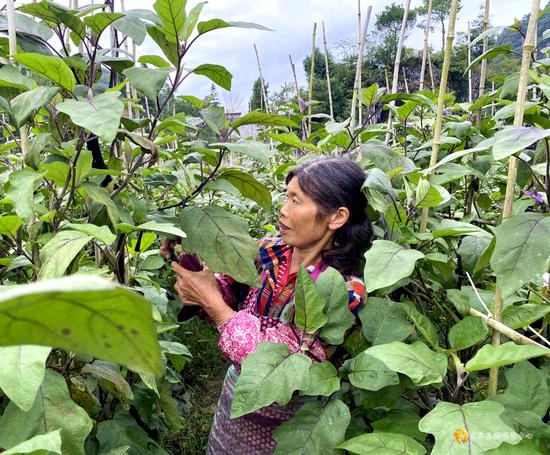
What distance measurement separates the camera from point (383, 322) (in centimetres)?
87

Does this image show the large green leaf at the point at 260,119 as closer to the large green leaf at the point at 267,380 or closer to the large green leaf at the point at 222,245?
the large green leaf at the point at 222,245

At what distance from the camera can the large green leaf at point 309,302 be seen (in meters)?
0.83

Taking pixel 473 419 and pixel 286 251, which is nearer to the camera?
pixel 473 419

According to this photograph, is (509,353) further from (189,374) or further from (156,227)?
(189,374)

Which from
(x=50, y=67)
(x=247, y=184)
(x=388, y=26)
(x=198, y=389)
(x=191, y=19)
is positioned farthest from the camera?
(x=388, y=26)

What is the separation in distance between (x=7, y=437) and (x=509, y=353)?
0.64 metres

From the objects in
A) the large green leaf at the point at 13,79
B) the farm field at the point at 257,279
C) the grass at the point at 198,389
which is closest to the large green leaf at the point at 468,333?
the farm field at the point at 257,279

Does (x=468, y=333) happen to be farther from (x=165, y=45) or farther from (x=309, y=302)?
(x=165, y=45)

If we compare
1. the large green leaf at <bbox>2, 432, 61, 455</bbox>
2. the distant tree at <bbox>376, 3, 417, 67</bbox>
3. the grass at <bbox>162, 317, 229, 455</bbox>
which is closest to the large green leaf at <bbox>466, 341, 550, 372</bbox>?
the large green leaf at <bbox>2, 432, 61, 455</bbox>

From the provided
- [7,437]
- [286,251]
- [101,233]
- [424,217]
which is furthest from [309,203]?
[7,437]

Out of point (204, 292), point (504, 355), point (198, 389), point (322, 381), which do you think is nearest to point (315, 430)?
point (322, 381)

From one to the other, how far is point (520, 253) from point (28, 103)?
27.4 inches

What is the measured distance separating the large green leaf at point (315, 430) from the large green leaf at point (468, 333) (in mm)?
204

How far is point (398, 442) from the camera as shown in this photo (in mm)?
694
